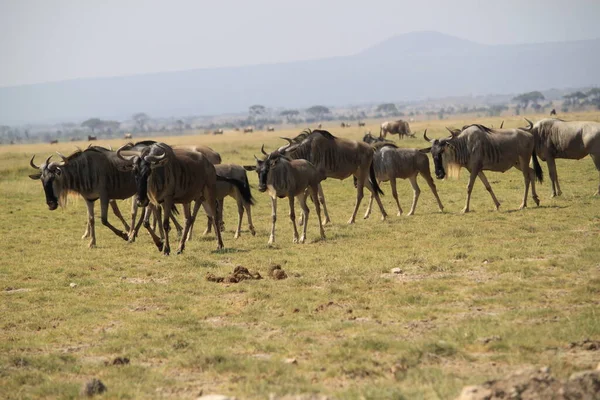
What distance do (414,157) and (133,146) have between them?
6.30m

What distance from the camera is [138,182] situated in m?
14.2

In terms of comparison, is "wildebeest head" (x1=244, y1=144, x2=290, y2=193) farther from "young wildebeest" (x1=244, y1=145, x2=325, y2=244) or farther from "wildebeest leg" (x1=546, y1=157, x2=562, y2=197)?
"wildebeest leg" (x1=546, y1=157, x2=562, y2=197)

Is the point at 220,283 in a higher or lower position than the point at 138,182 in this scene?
lower

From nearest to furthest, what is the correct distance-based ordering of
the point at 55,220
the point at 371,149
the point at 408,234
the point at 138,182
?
the point at 138,182
the point at 408,234
the point at 371,149
the point at 55,220

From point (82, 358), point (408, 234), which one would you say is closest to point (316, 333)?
point (82, 358)

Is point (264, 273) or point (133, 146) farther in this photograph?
point (133, 146)

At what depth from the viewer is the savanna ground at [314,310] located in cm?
743

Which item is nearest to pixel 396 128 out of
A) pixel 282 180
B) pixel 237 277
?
pixel 282 180

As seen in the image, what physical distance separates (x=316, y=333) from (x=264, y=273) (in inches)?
149

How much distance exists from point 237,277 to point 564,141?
1125cm

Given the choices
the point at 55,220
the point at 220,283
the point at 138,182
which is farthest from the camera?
the point at 55,220

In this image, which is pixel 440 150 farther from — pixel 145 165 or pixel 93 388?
pixel 93 388

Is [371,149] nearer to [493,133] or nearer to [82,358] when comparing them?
[493,133]

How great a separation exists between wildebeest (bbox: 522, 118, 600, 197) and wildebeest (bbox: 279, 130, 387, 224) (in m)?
4.27
